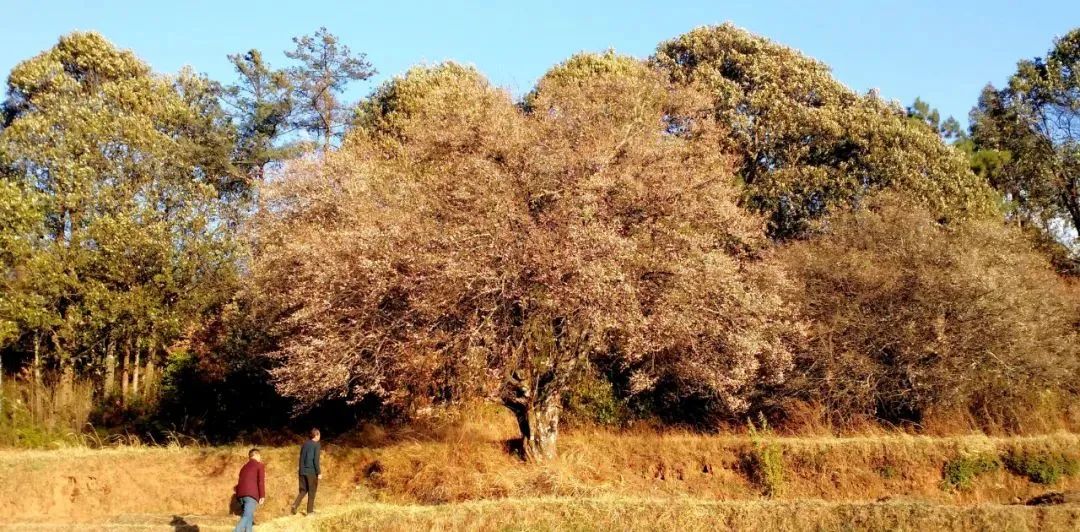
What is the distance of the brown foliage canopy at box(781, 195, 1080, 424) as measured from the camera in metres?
24.4

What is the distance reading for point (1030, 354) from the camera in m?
24.4

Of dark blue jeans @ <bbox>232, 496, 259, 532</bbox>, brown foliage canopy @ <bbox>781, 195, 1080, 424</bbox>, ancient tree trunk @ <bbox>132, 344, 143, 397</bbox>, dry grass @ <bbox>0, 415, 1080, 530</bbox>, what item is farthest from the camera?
ancient tree trunk @ <bbox>132, 344, 143, 397</bbox>

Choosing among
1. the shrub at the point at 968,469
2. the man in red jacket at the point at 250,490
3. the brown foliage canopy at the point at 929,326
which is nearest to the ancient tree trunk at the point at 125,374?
the man in red jacket at the point at 250,490

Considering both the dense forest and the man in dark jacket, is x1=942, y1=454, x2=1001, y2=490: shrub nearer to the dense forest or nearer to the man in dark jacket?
the dense forest

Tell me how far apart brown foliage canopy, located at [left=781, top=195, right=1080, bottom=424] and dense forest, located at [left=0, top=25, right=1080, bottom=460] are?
0.29 feet

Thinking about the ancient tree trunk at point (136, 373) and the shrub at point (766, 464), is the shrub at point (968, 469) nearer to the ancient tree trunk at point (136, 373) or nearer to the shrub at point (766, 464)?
the shrub at point (766, 464)

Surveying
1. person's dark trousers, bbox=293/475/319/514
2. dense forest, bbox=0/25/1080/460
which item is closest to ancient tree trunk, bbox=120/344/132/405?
dense forest, bbox=0/25/1080/460

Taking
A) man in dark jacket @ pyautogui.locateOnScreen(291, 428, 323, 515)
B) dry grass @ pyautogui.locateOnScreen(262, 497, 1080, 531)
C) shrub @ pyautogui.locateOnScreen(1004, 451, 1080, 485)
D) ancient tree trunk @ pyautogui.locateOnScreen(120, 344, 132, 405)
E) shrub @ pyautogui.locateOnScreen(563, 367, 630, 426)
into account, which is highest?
ancient tree trunk @ pyautogui.locateOnScreen(120, 344, 132, 405)

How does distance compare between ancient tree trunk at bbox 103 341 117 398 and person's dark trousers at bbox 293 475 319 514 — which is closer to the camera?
person's dark trousers at bbox 293 475 319 514

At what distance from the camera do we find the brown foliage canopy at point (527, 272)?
2020 centimetres

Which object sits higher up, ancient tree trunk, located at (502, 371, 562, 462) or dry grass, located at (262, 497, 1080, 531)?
ancient tree trunk, located at (502, 371, 562, 462)

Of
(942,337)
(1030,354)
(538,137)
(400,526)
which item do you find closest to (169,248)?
(538,137)

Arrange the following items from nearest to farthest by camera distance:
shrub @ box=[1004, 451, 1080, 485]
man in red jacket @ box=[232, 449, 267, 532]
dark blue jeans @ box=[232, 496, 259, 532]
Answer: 1. dark blue jeans @ box=[232, 496, 259, 532]
2. man in red jacket @ box=[232, 449, 267, 532]
3. shrub @ box=[1004, 451, 1080, 485]

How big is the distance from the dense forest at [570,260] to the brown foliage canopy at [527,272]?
85 mm
